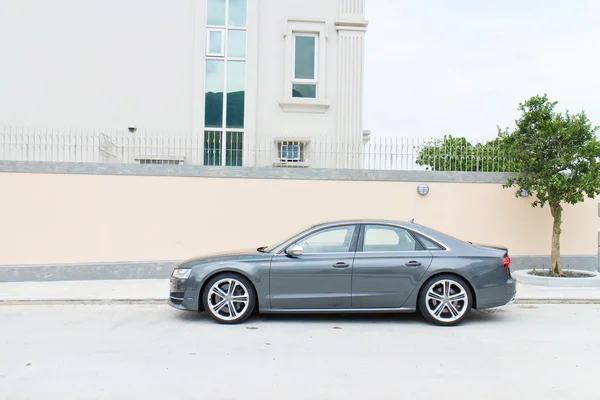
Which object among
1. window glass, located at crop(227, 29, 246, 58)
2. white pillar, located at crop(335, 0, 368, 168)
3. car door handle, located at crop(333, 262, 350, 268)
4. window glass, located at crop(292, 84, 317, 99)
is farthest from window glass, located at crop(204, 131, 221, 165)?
car door handle, located at crop(333, 262, 350, 268)

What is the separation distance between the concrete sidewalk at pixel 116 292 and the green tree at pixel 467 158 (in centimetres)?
280

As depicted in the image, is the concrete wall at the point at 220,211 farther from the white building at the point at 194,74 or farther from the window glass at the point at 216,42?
the window glass at the point at 216,42

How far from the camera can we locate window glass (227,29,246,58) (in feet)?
49.0

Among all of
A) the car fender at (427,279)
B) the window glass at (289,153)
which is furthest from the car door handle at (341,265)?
the window glass at (289,153)

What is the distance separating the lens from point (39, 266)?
10.7m

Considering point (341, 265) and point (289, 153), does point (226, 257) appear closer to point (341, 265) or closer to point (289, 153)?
point (341, 265)

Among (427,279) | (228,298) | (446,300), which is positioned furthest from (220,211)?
(446,300)

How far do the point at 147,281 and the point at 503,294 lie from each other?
6.84 metres

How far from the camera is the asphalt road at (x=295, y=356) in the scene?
4672 millimetres

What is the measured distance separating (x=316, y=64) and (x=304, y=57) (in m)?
0.41

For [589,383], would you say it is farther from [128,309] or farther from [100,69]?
[100,69]

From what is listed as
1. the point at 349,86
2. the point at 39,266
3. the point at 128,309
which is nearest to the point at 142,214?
the point at 39,266

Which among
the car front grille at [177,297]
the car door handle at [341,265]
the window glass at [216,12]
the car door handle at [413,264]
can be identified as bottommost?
the car front grille at [177,297]

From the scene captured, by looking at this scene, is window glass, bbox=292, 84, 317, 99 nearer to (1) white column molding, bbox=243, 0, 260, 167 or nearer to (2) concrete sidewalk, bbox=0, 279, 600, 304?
(1) white column molding, bbox=243, 0, 260, 167
